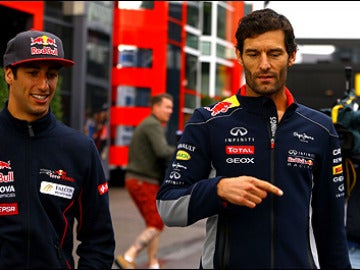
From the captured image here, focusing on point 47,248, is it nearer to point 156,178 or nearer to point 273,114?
point 273,114

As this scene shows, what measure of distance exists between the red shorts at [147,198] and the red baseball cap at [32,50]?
204 inches

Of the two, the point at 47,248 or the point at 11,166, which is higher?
the point at 11,166

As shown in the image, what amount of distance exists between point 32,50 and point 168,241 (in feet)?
29.4

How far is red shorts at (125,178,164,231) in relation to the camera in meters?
8.39

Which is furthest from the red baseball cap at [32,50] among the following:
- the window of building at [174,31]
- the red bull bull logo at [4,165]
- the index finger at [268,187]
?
the window of building at [174,31]

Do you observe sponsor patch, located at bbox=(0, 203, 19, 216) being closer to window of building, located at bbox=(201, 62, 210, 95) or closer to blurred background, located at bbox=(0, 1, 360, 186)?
blurred background, located at bbox=(0, 1, 360, 186)

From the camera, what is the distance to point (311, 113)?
119 inches

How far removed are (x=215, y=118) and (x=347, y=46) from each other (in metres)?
42.8

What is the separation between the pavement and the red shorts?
0.88 m

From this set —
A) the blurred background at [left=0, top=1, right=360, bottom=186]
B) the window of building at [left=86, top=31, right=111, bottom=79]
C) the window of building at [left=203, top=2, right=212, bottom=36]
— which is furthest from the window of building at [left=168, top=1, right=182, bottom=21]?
the window of building at [left=203, top=2, right=212, bottom=36]

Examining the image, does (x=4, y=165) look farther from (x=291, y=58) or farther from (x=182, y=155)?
(x=291, y=58)

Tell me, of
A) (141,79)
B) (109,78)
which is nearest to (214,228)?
(109,78)

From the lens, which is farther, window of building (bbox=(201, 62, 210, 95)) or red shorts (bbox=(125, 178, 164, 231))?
window of building (bbox=(201, 62, 210, 95))

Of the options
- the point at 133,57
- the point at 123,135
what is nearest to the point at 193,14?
the point at 133,57
